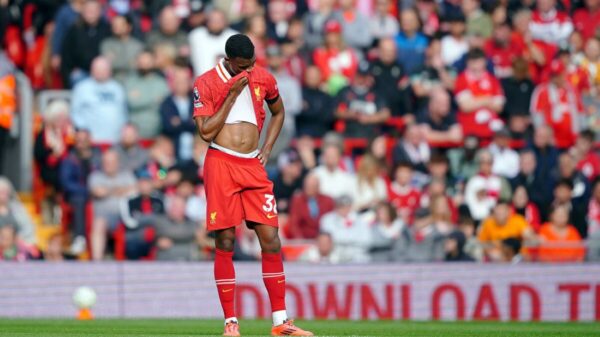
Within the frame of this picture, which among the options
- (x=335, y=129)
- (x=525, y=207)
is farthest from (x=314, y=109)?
(x=525, y=207)

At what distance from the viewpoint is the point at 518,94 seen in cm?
2245

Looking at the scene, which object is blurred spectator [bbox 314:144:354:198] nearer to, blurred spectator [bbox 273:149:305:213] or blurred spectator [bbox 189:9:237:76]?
blurred spectator [bbox 273:149:305:213]

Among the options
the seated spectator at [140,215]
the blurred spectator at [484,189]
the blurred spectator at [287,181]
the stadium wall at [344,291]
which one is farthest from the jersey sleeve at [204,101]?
the blurred spectator at [484,189]

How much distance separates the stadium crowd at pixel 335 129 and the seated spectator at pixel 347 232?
0.02m

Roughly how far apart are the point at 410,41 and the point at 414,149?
266 cm

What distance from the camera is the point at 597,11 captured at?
24625mm

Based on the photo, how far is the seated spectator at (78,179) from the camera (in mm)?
18828

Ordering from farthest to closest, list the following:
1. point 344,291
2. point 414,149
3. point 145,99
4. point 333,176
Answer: point 414,149 < point 145,99 < point 333,176 < point 344,291

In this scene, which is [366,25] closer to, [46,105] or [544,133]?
[544,133]

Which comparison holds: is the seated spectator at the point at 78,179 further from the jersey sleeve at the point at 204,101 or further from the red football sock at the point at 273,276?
the jersey sleeve at the point at 204,101

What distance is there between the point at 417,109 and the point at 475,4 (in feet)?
9.94

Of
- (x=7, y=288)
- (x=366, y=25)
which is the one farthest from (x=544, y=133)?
(x=7, y=288)

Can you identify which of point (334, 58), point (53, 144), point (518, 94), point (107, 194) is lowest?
point (107, 194)

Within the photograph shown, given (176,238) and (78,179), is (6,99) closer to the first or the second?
(78,179)
